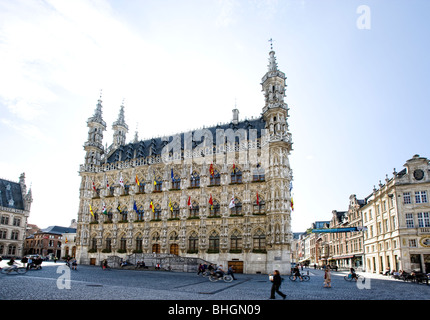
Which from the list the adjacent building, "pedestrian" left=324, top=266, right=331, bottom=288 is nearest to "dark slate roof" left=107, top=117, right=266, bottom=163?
the adjacent building

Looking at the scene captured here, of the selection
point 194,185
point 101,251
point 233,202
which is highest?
point 194,185

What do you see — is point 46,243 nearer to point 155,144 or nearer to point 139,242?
point 139,242

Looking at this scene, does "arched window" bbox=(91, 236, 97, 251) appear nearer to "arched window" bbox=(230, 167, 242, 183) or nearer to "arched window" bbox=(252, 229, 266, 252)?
"arched window" bbox=(230, 167, 242, 183)

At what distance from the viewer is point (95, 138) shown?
53375 mm

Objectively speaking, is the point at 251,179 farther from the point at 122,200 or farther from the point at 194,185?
the point at 122,200

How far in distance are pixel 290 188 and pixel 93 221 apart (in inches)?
1272

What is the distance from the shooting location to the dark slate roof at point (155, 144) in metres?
43.2

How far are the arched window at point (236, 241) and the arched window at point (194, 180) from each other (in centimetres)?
893

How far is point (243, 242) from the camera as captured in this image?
3644 centimetres

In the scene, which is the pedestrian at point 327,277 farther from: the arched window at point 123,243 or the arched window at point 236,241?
the arched window at point 123,243

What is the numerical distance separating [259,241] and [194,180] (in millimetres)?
12818

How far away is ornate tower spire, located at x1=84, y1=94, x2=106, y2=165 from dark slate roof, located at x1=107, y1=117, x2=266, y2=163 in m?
2.78

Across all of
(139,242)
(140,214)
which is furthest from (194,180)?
(139,242)
